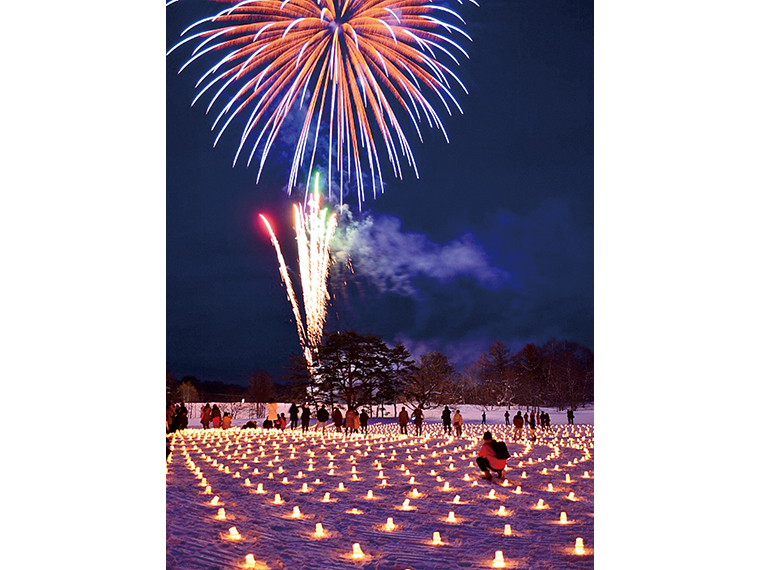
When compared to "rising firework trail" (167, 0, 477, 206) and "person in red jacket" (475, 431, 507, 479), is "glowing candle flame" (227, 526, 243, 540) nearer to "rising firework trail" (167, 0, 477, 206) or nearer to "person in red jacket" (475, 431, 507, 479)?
"person in red jacket" (475, 431, 507, 479)

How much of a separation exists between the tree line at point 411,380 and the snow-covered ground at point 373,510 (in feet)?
42.1

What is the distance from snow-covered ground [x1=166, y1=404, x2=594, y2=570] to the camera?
4.43 metres

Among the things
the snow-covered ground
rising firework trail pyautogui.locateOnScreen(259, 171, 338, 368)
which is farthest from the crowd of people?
the snow-covered ground

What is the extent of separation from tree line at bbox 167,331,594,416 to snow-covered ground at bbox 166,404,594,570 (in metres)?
12.8

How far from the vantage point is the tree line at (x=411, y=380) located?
899 inches

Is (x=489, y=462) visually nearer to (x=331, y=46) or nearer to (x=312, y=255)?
(x=331, y=46)

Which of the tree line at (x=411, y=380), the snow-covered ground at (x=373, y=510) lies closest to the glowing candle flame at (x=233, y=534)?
the snow-covered ground at (x=373, y=510)

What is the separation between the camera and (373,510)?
228 inches

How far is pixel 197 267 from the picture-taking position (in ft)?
83.7
